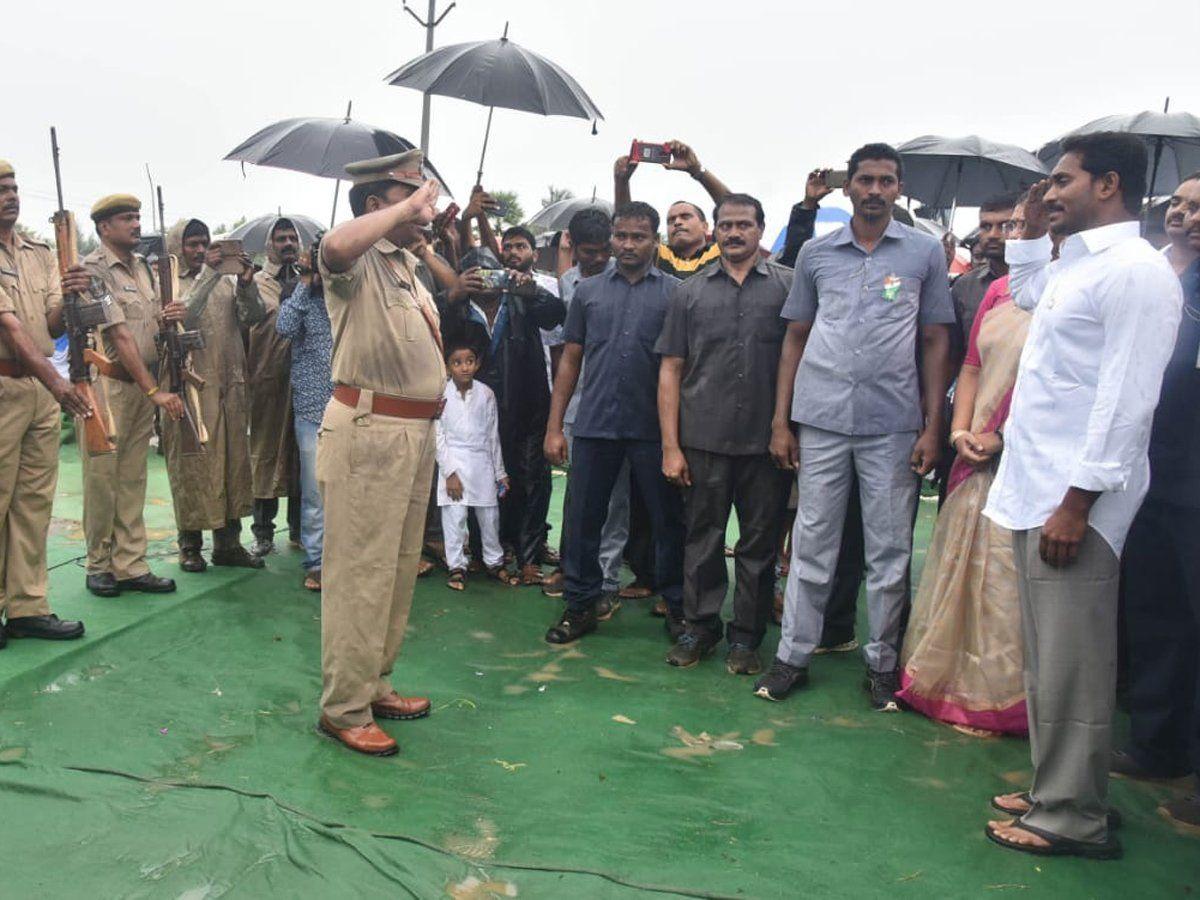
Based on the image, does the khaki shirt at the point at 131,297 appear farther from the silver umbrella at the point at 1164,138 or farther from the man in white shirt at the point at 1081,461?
the silver umbrella at the point at 1164,138

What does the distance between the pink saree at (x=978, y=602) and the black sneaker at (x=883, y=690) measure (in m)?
0.03

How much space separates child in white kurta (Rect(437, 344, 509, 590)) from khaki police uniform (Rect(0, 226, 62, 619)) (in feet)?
5.94

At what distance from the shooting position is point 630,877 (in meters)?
2.64

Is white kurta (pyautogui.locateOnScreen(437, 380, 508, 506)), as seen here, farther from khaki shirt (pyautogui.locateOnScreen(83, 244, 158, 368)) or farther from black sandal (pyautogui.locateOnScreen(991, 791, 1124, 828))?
black sandal (pyautogui.locateOnScreen(991, 791, 1124, 828))

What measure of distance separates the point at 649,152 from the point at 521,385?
140 centimetres

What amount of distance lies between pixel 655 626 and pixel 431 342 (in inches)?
78.5

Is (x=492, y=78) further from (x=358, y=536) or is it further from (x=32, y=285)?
(x=358, y=536)

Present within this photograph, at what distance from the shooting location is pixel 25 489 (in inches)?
169

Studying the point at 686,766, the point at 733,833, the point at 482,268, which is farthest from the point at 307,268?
the point at 733,833

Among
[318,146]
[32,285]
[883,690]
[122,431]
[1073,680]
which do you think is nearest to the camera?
[1073,680]

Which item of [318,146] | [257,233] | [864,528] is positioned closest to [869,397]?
[864,528]

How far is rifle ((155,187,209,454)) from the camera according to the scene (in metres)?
5.02

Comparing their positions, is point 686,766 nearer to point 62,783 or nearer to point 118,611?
point 62,783

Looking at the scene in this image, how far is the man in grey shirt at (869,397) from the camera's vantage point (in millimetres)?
3871
